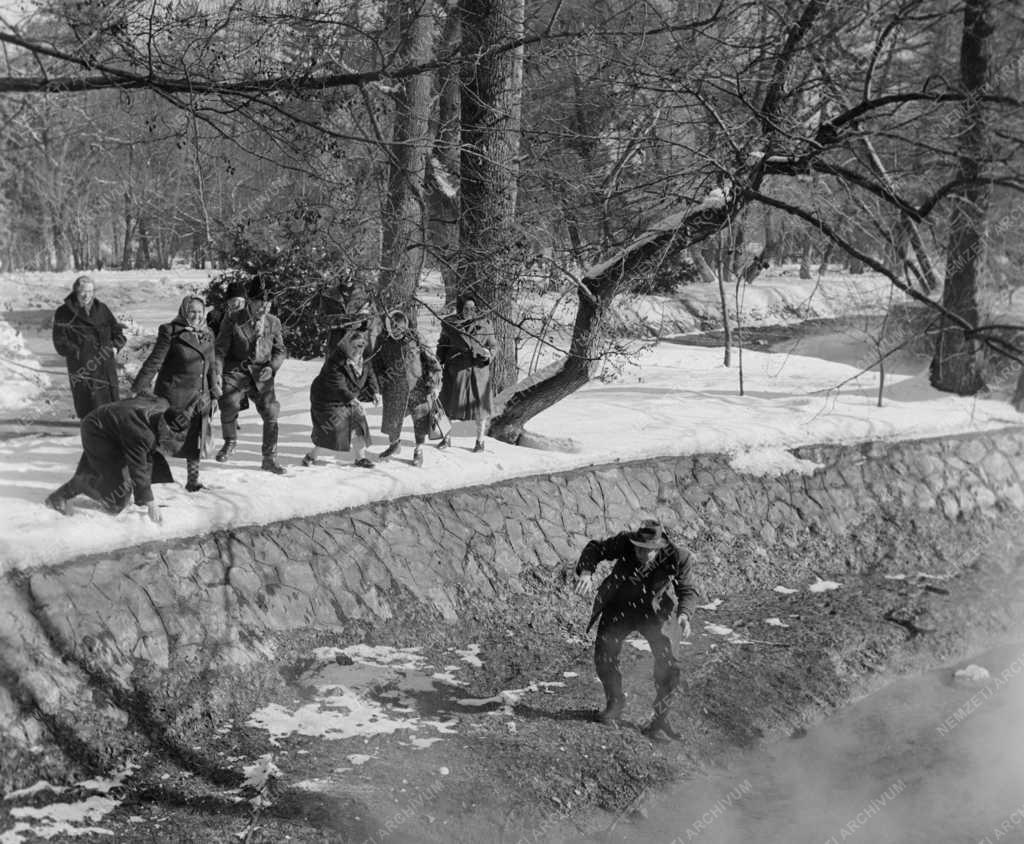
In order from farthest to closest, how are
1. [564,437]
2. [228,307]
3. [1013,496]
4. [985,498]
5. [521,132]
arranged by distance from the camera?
[1013,496] < [985,498] < [564,437] < [228,307] < [521,132]

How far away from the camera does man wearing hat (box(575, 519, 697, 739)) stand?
7500mm

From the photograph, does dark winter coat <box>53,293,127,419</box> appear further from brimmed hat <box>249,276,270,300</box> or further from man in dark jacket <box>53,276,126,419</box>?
brimmed hat <box>249,276,270,300</box>

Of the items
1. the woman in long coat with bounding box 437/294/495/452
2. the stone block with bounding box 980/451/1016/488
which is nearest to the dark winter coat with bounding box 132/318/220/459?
the woman in long coat with bounding box 437/294/495/452

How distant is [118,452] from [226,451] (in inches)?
85.7

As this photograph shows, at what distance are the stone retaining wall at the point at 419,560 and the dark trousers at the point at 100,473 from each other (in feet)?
1.67

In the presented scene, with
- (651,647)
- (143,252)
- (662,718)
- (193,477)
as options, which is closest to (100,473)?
(193,477)

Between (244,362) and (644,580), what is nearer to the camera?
(644,580)

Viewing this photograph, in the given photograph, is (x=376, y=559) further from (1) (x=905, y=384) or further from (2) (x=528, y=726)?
(1) (x=905, y=384)

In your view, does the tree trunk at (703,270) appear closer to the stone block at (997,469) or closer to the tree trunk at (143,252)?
the stone block at (997,469)

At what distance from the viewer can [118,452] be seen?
7.83 metres

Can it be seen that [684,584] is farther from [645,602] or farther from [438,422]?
[438,422]

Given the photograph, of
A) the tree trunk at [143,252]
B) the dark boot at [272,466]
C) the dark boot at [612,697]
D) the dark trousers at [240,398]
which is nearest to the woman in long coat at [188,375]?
the dark boot at [272,466]

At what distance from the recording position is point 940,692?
30.1 feet

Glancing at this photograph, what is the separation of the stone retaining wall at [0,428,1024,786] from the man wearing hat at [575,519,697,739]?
1875 mm
